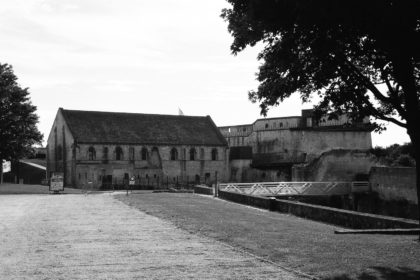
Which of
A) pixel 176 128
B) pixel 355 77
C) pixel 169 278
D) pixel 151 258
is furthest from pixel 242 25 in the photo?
pixel 176 128

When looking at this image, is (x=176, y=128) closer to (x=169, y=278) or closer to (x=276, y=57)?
(x=276, y=57)

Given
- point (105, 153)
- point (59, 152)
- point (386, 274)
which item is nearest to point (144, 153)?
point (105, 153)

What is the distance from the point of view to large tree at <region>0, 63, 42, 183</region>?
191 ft

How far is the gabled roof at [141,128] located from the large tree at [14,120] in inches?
235

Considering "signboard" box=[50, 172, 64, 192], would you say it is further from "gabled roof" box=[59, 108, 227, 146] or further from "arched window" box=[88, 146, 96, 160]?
"arched window" box=[88, 146, 96, 160]

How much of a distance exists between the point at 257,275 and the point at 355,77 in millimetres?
7894

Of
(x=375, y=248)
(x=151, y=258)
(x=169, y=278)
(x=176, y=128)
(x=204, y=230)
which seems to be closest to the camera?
(x=169, y=278)

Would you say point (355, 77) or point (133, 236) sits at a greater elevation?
point (355, 77)

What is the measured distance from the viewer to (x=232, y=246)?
12766 mm

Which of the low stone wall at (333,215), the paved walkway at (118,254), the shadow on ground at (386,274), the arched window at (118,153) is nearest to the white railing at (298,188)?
the low stone wall at (333,215)

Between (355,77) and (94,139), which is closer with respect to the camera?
(355,77)

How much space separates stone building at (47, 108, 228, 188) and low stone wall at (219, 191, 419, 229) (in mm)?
34534

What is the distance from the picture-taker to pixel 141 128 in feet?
232

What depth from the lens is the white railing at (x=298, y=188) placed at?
43.0m
